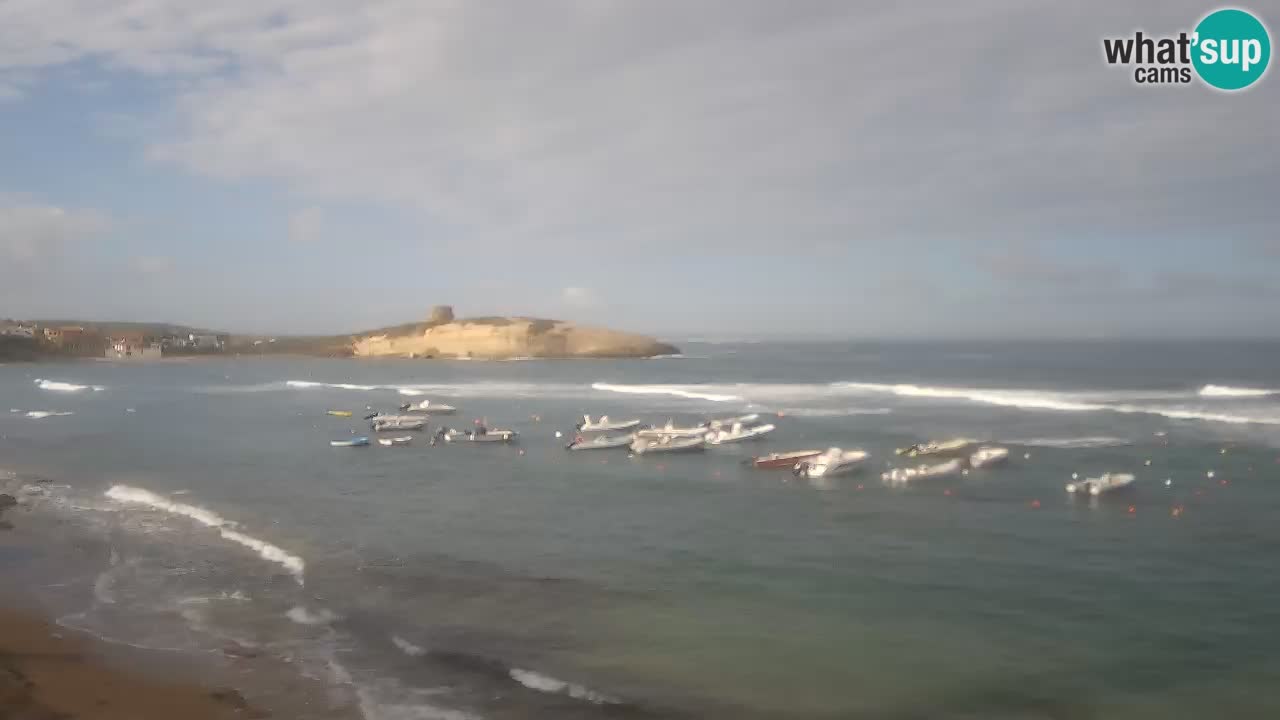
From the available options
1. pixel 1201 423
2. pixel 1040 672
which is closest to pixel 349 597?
pixel 1040 672

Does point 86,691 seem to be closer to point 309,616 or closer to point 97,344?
point 309,616

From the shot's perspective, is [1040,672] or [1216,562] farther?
[1216,562]

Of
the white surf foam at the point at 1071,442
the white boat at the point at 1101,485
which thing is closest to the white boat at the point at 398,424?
the white surf foam at the point at 1071,442

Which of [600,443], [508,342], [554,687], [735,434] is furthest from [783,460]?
[508,342]

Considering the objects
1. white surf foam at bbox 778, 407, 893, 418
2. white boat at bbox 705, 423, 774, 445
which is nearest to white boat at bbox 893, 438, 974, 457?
white boat at bbox 705, 423, 774, 445

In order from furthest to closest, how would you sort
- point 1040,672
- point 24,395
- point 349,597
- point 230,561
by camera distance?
point 24,395, point 230,561, point 349,597, point 1040,672

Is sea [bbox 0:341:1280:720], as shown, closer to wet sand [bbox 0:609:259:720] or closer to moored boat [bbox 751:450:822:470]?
moored boat [bbox 751:450:822:470]

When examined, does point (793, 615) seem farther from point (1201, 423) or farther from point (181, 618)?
point (1201, 423)
